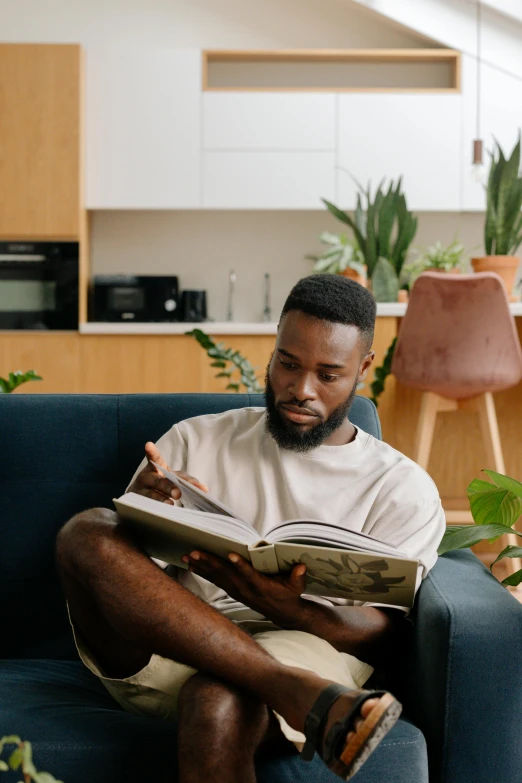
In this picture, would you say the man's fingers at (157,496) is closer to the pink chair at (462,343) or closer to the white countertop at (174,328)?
the pink chair at (462,343)

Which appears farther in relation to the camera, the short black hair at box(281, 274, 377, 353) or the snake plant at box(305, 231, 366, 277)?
the snake plant at box(305, 231, 366, 277)

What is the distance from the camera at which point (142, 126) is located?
200 inches

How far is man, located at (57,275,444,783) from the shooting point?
1182 mm

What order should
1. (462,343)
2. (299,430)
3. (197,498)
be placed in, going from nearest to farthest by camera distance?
(197,498), (299,430), (462,343)

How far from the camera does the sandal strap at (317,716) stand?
43.5 inches

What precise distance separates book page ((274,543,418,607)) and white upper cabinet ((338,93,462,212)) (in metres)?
4.09

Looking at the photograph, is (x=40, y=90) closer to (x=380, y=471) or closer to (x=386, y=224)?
(x=386, y=224)

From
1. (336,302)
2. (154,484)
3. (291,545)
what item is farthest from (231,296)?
(291,545)

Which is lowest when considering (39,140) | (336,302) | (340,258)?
(336,302)

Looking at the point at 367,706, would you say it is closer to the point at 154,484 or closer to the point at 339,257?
the point at 154,484

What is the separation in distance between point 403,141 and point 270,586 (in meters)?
4.24

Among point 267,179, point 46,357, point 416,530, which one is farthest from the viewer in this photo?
point 267,179

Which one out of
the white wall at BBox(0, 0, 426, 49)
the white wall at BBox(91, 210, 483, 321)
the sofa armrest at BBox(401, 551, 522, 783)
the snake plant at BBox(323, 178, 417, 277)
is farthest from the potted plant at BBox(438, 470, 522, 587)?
the white wall at BBox(0, 0, 426, 49)

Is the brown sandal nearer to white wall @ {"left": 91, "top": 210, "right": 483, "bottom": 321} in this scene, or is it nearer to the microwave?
the microwave
